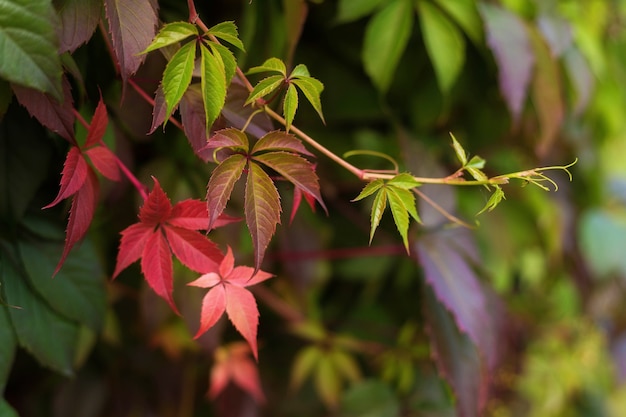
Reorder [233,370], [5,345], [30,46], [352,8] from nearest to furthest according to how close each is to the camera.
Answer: [30,46] → [5,345] → [352,8] → [233,370]

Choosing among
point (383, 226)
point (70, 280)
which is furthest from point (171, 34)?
point (383, 226)

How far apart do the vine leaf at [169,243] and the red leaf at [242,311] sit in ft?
0.08

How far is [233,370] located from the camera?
80cm

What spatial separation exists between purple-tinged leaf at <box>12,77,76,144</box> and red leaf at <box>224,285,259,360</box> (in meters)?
0.14

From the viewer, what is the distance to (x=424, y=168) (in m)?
0.77

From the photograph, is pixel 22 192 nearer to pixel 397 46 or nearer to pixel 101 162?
pixel 101 162

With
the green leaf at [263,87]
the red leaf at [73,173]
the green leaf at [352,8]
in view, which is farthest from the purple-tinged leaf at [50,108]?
the green leaf at [352,8]

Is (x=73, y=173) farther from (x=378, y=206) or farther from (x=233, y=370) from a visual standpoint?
(x=233, y=370)

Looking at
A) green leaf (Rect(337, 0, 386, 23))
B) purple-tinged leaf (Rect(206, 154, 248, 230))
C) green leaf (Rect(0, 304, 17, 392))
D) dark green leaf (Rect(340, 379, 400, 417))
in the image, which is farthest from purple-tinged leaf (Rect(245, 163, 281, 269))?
dark green leaf (Rect(340, 379, 400, 417))

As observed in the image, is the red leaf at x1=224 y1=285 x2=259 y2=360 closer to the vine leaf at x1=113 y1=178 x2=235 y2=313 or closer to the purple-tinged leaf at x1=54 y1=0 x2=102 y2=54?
the vine leaf at x1=113 y1=178 x2=235 y2=313

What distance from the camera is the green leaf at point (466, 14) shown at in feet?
2.40

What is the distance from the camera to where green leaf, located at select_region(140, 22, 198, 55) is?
0.40 m

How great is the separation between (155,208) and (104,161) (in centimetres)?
7

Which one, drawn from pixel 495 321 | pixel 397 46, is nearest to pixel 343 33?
pixel 397 46
